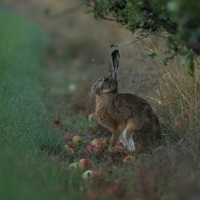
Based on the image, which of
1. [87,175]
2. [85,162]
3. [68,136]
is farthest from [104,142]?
[87,175]

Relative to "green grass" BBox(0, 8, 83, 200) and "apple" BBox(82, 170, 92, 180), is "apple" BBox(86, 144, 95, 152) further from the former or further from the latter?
"apple" BBox(82, 170, 92, 180)

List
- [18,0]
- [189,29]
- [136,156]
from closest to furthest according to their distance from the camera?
[189,29], [136,156], [18,0]

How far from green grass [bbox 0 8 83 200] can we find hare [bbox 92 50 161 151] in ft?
2.06

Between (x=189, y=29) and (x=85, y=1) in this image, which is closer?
(x=189, y=29)

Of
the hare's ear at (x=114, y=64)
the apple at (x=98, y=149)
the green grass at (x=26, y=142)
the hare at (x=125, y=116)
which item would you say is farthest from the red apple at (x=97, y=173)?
the hare's ear at (x=114, y=64)

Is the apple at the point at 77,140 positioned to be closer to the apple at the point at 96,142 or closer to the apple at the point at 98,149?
the apple at the point at 96,142

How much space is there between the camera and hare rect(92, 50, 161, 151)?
748 centimetres

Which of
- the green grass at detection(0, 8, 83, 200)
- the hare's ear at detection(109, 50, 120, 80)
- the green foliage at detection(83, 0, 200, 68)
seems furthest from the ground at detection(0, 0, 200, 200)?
the green foliage at detection(83, 0, 200, 68)

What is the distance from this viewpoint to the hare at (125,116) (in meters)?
7.48

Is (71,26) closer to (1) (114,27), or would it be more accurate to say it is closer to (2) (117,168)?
(1) (114,27)

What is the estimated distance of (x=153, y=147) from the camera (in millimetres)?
7438

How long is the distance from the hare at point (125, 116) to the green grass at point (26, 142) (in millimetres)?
629

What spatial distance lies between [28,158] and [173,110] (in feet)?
9.44

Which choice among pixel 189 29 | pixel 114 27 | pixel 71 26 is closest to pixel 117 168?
pixel 189 29
